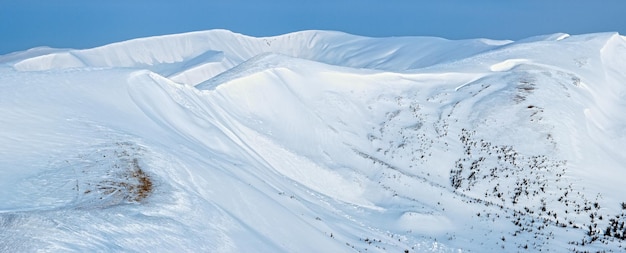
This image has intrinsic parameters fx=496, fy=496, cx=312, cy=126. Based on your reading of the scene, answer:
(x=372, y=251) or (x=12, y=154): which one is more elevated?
(x=12, y=154)

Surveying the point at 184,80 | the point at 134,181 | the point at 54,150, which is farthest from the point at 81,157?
the point at 184,80

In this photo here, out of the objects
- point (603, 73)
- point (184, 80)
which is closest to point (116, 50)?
point (184, 80)

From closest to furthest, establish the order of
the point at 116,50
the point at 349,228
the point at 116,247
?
the point at 116,247
the point at 349,228
the point at 116,50

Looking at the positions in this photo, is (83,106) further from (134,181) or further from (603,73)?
(603,73)

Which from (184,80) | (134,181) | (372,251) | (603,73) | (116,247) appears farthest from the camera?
(184,80)

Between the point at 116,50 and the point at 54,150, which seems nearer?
the point at 54,150

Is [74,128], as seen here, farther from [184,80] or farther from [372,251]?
[184,80]
